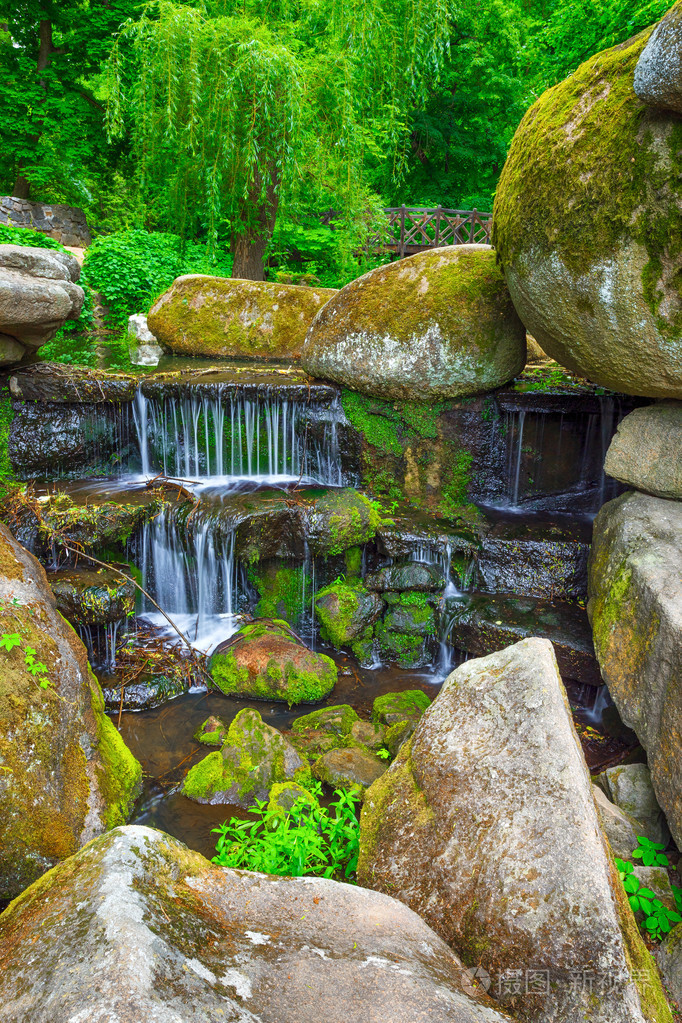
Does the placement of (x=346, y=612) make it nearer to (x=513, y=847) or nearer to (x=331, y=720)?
(x=331, y=720)

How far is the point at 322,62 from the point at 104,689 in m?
8.99

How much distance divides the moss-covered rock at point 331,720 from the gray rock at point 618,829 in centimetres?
185

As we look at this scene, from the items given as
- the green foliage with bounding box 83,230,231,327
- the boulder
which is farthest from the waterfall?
the green foliage with bounding box 83,230,231,327

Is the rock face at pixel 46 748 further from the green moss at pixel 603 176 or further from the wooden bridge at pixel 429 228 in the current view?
the wooden bridge at pixel 429 228

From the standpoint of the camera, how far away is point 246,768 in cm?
390

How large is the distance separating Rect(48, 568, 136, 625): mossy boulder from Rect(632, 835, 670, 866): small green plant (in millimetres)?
3984

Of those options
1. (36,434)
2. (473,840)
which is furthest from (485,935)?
(36,434)

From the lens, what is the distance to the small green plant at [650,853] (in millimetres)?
2848

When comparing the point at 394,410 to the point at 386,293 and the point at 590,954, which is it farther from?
the point at 590,954

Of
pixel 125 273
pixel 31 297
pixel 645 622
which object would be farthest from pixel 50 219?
pixel 645 622

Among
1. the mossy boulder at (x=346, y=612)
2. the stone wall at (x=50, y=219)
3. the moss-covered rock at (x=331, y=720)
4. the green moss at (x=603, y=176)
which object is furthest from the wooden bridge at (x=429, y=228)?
the moss-covered rock at (x=331, y=720)

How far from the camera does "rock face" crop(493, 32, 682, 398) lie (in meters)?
3.43

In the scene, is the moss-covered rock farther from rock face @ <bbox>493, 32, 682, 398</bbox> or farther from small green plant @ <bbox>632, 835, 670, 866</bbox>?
rock face @ <bbox>493, 32, 682, 398</bbox>

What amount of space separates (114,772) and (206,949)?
229 cm
